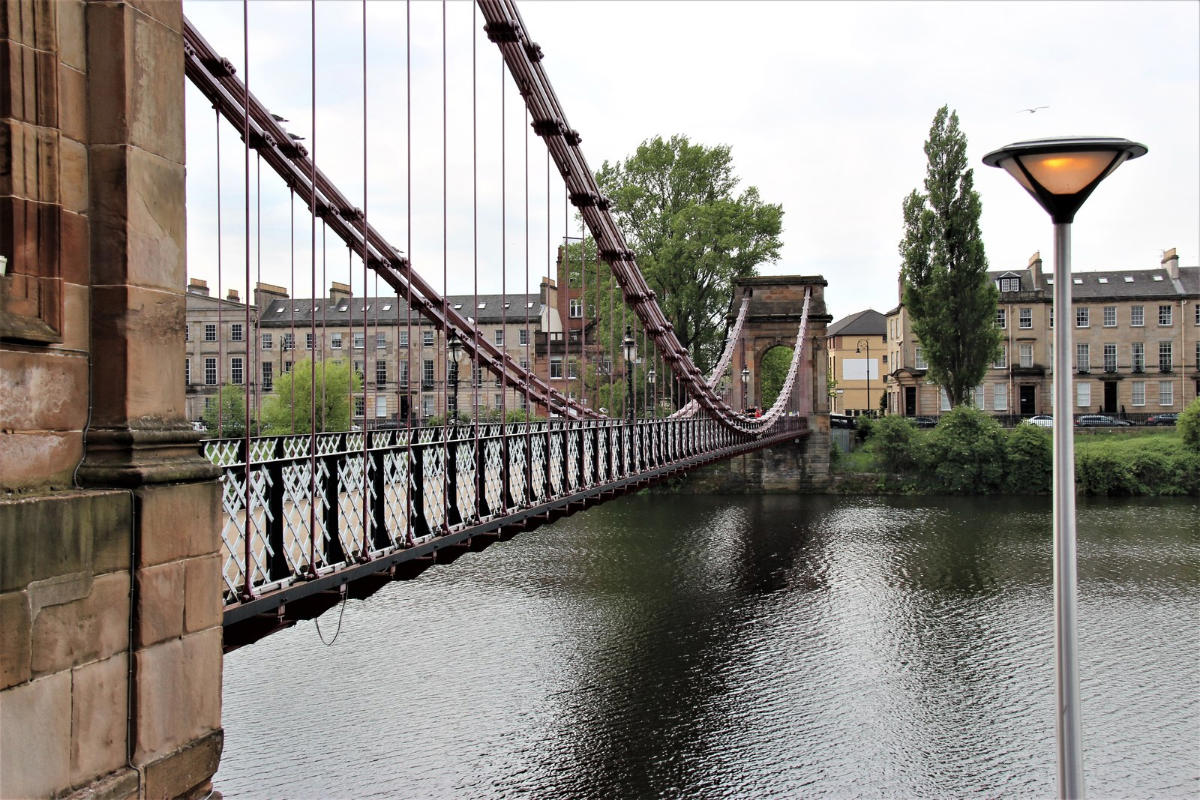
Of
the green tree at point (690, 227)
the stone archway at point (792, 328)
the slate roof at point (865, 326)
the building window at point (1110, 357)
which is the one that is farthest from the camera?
the slate roof at point (865, 326)

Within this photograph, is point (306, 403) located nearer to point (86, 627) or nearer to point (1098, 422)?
point (86, 627)

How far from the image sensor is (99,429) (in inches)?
189

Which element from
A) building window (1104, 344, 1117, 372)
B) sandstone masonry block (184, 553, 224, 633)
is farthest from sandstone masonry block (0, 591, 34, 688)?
building window (1104, 344, 1117, 372)

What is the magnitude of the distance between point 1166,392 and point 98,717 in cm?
6121

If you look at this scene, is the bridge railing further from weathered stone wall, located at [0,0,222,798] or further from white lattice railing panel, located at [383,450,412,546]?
weathered stone wall, located at [0,0,222,798]

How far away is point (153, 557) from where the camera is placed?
489 centimetres

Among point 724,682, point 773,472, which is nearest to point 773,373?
point 773,472

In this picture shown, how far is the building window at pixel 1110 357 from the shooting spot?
5662 centimetres

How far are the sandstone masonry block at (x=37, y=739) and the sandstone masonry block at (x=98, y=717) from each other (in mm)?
52

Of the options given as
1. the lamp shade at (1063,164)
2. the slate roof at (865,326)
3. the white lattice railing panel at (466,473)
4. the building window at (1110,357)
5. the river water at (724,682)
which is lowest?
the river water at (724,682)

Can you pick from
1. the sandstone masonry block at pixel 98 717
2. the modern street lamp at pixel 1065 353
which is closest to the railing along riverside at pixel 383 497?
the sandstone masonry block at pixel 98 717

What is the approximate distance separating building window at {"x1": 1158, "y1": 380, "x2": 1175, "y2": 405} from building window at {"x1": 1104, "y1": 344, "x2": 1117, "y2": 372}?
2481 millimetres

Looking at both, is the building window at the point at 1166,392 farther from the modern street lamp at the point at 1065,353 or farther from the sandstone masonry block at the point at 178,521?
the sandstone masonry block at the point at 178,521

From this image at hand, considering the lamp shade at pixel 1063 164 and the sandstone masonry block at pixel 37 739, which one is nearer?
the sandstone masonry block at pixel 37 739
